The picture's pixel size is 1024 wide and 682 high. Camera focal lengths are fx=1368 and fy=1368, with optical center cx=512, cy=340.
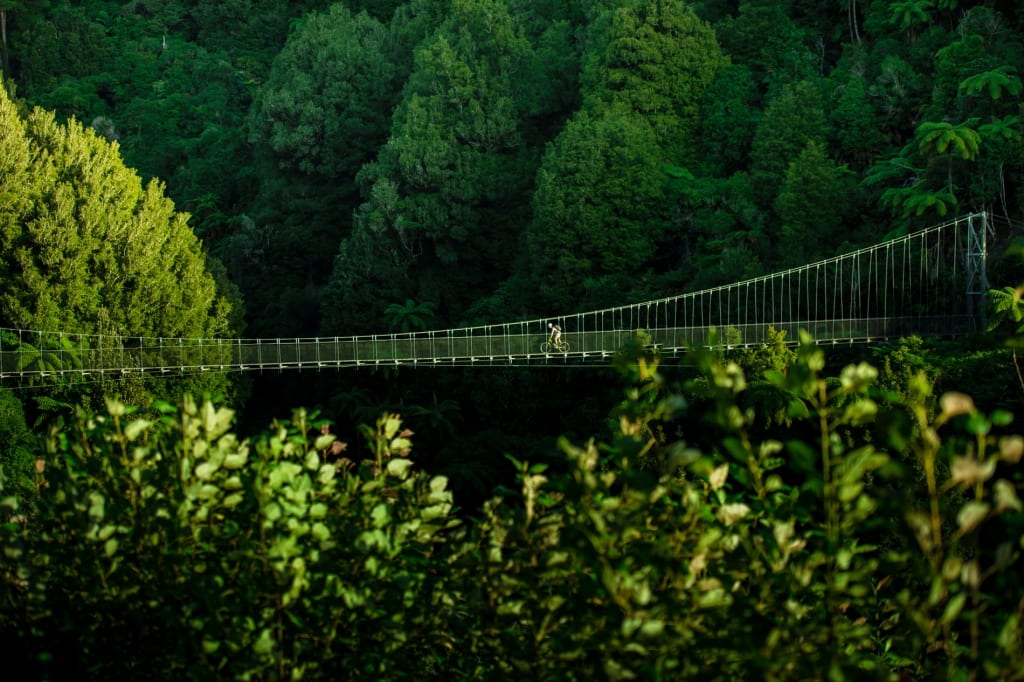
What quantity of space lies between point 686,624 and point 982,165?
22.0m

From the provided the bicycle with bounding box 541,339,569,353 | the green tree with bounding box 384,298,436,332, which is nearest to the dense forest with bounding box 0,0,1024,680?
the green tree with bounding box 384,298,436,332

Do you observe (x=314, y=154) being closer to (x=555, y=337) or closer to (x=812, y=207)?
(x=812, y=207)

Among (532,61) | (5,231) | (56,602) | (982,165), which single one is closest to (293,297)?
(532,61)

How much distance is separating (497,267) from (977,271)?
12.1 meters

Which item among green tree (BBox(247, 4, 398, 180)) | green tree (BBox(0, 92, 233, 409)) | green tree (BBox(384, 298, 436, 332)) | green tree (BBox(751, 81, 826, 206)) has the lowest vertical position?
green tree (BBox(384, 298, 436, 332))

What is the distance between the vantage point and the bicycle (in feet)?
73.7

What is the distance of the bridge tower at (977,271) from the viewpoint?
21734 mm

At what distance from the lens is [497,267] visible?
103ft

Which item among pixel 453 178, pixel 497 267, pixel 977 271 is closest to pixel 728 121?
pixel 497 267

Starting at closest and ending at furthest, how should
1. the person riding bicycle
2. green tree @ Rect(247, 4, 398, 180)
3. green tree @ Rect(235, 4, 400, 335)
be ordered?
1. the person riding bicycle
2. green tree @ Rect(235, 4, 400, 335)
3. green tree @ Rect(247, 4, 398, 180)

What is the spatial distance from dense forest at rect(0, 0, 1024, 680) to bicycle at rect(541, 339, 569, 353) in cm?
162

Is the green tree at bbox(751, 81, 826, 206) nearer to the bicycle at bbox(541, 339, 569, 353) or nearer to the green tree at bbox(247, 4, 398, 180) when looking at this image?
the bicycle at bbox(541, 339, 569, 353)

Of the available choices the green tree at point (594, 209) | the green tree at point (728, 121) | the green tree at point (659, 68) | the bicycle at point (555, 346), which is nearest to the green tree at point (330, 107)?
the green tree at point (659, 68)

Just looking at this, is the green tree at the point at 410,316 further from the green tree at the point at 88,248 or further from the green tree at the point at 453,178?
the green tree at the point at 88,248
